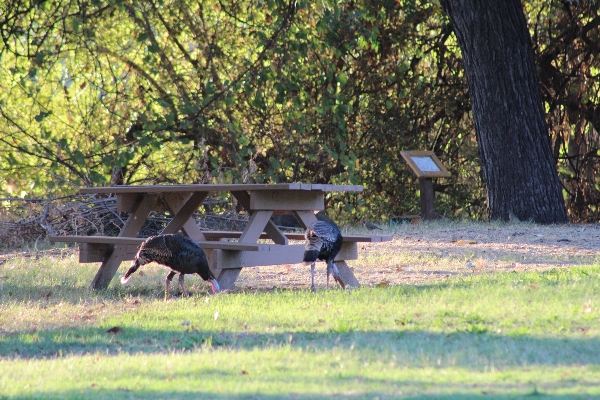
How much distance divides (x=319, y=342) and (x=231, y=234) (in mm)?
4438

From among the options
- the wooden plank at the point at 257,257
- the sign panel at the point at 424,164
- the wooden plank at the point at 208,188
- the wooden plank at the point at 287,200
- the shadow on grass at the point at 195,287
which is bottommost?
the shadow on grass at the point at 195,287

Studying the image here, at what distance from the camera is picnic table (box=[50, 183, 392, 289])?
24.3 feet

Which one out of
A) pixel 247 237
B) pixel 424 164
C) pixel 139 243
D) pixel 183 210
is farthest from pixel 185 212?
pixel 424 164

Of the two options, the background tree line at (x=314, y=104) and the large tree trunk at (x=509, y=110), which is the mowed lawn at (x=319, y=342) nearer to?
the large tree trunk at (x=509, y=110)

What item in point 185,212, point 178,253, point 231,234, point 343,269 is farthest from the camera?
point 231,234

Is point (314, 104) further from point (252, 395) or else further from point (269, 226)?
point (252, 395)

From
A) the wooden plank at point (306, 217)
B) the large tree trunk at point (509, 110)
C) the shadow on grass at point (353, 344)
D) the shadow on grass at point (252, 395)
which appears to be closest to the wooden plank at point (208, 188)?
the wooden plank at point (306, 217)

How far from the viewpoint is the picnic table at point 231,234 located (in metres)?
7.40

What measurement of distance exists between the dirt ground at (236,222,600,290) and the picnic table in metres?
0.51

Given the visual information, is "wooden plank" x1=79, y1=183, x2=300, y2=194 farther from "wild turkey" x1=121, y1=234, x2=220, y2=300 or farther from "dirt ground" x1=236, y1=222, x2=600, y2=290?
"dirt ground" x1=236, y1=222, x2=600, y2=290

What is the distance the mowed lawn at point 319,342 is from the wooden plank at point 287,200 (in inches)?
31.9

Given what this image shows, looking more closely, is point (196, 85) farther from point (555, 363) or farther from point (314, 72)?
point (555, 363)

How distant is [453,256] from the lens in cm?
956

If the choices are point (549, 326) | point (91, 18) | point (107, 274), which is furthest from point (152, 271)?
point (549, 326)
